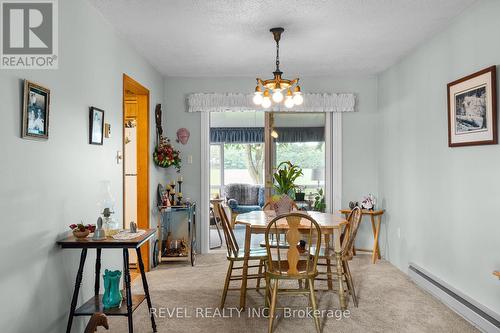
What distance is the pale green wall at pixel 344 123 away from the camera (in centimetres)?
595

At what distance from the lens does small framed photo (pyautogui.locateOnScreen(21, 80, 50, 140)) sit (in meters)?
2.35

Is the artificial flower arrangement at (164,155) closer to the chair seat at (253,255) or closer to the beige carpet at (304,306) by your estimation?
the beige carpet at (304,306)

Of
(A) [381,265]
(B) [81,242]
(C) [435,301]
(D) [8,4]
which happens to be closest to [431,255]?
(C) [435,301]

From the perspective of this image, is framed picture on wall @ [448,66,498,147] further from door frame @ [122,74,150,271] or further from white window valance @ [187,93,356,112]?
door frame @ [122,74,150,271]

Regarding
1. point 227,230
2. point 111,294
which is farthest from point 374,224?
point 111,294

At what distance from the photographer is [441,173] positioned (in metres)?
3.92

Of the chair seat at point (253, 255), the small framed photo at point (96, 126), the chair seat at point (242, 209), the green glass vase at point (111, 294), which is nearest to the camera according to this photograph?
the green glass vase at point (111, 294)

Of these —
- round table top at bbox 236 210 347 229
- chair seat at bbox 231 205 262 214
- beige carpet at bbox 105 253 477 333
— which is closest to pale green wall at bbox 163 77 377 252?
beige carpet at bbox 105 253 477 333

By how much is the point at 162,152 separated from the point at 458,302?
143 inches

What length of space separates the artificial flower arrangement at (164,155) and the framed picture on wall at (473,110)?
10.7 feet

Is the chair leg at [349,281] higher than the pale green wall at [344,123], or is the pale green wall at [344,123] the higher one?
the pale green wall at [344,123]

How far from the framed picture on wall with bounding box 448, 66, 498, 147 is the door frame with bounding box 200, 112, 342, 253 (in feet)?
7.61

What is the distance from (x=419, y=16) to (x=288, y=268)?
2391 millimetres

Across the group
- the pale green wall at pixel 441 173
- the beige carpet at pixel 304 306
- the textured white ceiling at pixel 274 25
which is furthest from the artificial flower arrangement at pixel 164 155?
the pale green wall at pixel 441 173
